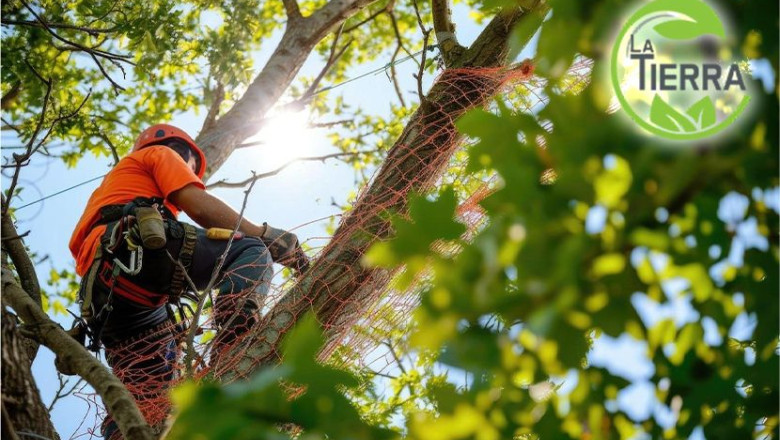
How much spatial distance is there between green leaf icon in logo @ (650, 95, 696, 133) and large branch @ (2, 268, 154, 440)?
143 centimetres

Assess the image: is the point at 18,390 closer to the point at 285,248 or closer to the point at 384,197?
the point at 384,197

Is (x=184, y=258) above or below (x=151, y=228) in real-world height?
below

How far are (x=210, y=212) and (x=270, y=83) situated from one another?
82.3 inches

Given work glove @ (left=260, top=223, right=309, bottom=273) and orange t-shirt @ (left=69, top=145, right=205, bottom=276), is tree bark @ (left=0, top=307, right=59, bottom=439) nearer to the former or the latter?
work glove @ (left=260, top=223, right=309, bottom=273)

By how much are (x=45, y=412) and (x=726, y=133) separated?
1674 mm

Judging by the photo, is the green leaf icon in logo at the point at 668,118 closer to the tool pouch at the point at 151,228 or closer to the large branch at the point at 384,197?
the large branch at the point at 384,197

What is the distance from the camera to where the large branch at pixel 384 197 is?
2.92 m

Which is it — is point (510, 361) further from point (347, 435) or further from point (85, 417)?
point (85, 417)

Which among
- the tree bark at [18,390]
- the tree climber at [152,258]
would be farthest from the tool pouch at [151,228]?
the tree bark at [18,390]

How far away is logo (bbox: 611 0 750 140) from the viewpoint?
1.32 meters

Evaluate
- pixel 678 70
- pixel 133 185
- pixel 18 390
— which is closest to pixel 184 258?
pixel 133 185

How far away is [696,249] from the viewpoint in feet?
4.00

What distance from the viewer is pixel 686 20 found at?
1.44 m

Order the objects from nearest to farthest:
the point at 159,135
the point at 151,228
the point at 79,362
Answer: the point at 79,362 < the point at 151,228 < the point at 159,135
